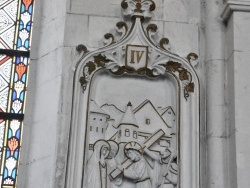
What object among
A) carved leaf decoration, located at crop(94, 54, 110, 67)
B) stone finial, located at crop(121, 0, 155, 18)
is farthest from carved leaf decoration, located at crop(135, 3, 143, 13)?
carved leaf decoration, located at crop(94, 54, 110, 67)

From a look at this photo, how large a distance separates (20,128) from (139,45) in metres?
1.31

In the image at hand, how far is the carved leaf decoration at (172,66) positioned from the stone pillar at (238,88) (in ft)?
1.46

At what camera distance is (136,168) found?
6.45 metres

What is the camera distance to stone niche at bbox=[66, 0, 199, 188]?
253 inches

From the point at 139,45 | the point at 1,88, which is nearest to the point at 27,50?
the point at 1,88

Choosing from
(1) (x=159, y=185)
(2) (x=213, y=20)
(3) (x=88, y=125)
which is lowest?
(1) (x=159, y=185)

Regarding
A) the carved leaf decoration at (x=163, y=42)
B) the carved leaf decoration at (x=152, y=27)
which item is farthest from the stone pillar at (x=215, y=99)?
the carved leaf decoration at (x=152, y=27)

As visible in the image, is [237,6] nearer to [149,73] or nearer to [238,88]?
[238,88]

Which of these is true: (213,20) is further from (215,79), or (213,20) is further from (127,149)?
(127,149)

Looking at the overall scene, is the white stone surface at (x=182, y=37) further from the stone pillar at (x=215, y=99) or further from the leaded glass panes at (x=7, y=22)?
the leaded glass panes at (x=7, y=22)

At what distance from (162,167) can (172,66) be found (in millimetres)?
936

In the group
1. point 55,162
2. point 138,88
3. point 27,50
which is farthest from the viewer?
point 27,50

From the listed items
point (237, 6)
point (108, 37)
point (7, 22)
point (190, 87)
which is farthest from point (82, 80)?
point (237, 6)

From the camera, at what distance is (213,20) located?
7.07 metres
